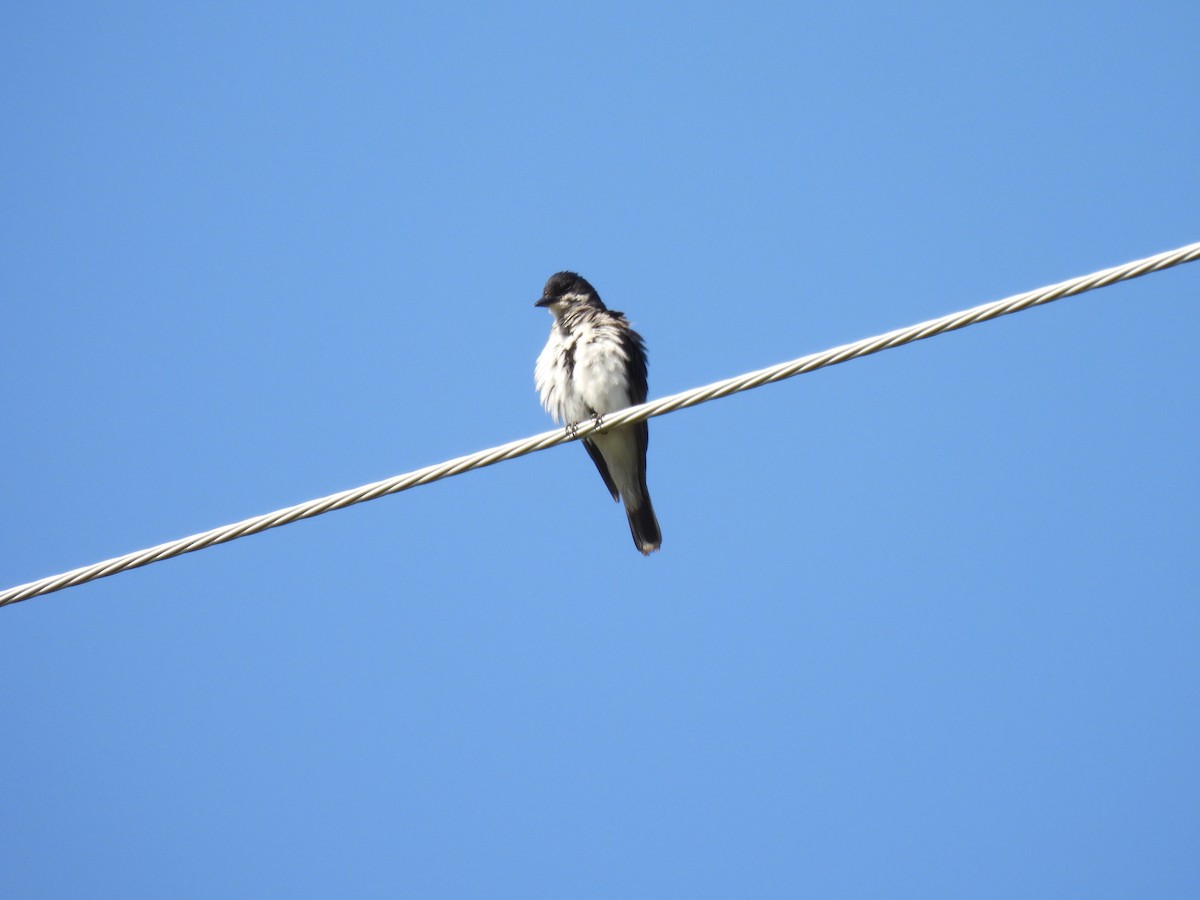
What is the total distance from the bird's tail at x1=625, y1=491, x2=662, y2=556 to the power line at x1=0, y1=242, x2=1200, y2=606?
3.73m

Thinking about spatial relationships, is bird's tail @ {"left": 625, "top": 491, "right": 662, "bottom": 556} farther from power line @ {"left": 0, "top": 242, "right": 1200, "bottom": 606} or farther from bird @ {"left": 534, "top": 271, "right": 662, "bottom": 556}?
power line @ {"left": 0, "top": 242, "right": 1200, "bottom": 606}

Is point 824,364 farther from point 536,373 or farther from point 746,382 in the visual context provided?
point 536,373

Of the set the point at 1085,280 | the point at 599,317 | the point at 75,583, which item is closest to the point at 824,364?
the point at 1085,280

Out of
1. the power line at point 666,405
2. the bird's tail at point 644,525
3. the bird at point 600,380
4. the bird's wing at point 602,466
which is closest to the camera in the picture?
the power line at point 666,405

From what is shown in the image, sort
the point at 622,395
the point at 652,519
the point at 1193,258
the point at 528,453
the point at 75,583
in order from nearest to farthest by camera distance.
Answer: the point at 1193,258, the point at 75,583, the point at 528,453, the point at 622,395, the point at 652,519

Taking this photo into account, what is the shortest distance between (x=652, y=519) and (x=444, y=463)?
4.09 m

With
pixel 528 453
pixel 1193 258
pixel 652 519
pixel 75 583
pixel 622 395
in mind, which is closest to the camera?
pixel 1193 258

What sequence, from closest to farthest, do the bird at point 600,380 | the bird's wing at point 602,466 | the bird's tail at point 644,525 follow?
the bird at point 600,380 < the bird's tail at point 644,525 < the bird's wing at point 602,466

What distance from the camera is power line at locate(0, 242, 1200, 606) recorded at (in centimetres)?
478

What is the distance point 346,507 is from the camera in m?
5.29

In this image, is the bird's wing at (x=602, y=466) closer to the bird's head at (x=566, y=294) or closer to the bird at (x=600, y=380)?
the bird at (x=600, y=380)

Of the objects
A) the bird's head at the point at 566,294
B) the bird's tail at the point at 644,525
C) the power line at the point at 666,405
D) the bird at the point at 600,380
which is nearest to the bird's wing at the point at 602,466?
the bird at the point at 600,380

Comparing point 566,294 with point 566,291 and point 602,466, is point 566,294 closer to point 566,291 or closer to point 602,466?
point 566,291

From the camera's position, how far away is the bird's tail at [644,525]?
30.4ft
